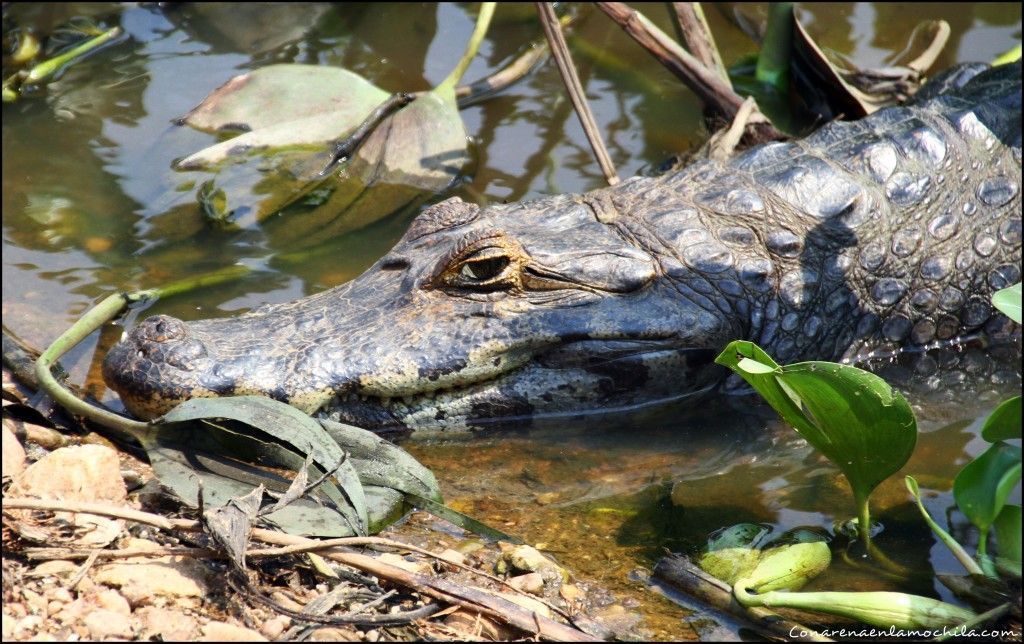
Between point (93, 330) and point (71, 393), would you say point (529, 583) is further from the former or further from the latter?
point (93, 330)

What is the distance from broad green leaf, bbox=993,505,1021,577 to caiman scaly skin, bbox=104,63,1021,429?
150 cm

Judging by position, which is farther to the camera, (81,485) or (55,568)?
(81,485)

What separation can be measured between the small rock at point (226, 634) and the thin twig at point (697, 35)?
420cm

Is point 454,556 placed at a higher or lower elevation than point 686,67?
lower

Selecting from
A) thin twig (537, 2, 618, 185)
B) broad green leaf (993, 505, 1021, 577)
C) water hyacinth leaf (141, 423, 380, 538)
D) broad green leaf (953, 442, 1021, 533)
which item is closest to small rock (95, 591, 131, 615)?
water hyacinth leaf (141, 423, 380, 538)

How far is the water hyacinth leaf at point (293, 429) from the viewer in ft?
10.1

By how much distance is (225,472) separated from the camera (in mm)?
3250

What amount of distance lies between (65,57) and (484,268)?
3.75m

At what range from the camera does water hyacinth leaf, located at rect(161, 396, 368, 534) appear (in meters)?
3.08

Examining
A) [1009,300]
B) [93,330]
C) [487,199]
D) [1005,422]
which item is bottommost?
[93,330]

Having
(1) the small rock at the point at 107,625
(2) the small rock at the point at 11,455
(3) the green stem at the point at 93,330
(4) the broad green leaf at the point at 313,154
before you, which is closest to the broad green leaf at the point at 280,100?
(4) the broad green leaf at the point at 313,154

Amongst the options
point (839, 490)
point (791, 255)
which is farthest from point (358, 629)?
point (791, 255)

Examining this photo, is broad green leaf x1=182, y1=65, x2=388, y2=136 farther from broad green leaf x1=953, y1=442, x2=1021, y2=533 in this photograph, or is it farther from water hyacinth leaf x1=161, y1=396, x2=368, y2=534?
broad green leaf x1=953, y1=442, x2=1021, y2=533

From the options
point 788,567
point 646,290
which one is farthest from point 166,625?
point 646,290
